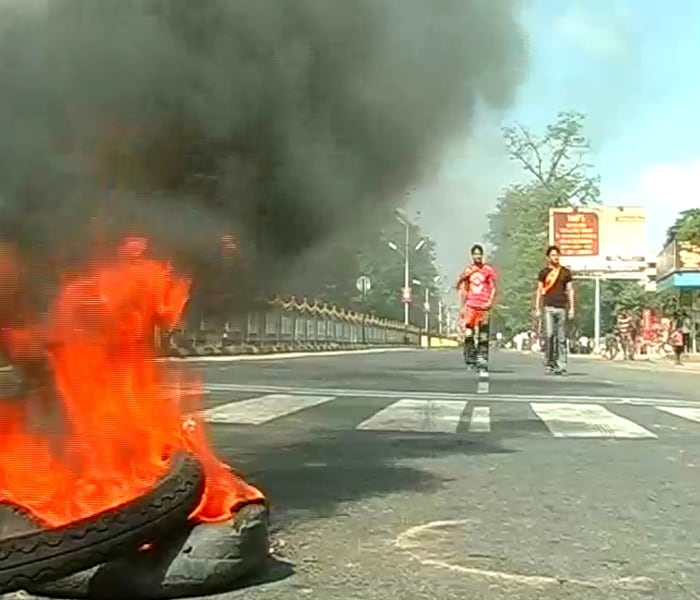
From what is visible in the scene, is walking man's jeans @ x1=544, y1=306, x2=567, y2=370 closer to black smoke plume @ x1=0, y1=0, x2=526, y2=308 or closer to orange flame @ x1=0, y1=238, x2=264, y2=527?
black smoke plume @ x1=0, y1=0, x2=526, y2=308

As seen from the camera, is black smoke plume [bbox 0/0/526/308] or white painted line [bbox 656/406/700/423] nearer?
black smoke plume [bbox 0/0/526/308]

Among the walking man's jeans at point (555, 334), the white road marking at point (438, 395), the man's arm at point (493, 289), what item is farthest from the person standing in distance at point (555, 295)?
the white road marking at point (438, 395)

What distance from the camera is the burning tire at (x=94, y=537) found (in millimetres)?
3393

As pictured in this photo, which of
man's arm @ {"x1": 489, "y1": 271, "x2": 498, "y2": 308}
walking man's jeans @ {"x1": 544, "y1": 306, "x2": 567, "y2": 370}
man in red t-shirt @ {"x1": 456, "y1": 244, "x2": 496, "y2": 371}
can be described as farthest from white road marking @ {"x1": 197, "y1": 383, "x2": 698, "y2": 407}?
walking man's jeans @ {"x1": 544, "y1": 306, "x2": 567, "y2": 370}

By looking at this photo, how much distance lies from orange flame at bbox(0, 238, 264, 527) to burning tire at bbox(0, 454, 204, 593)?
97 mm

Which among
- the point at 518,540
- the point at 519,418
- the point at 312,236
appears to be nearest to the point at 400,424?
the point at 519,418

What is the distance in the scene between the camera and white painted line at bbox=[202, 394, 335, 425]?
9594 mm

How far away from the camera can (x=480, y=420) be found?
9969 mm

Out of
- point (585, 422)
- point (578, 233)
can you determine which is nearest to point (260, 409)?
point (585, 422)

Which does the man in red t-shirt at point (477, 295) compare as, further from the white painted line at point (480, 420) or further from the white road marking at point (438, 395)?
the white painted line at point (480, 420)

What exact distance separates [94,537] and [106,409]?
0.63 m

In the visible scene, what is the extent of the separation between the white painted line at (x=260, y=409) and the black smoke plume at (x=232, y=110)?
17.0ft

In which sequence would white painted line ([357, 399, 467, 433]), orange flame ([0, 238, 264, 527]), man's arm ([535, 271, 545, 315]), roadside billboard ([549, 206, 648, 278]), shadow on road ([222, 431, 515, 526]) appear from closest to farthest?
orange flame ([0, 238, 264, 527])
shadow on road ([222, 431, 515, 526])
white painted line ([357, 399, 467, 433])
man's arm ([535, 271, 545, 315])
roadside billboard ([549, 206, 648, 278])

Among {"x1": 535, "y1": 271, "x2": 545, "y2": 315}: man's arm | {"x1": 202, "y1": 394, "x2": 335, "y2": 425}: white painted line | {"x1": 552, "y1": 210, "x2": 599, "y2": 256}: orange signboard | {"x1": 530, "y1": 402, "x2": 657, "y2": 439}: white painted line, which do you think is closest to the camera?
{"x1": 530, "y1": 402, "x2": 657, "y2": 439}: white painted line
